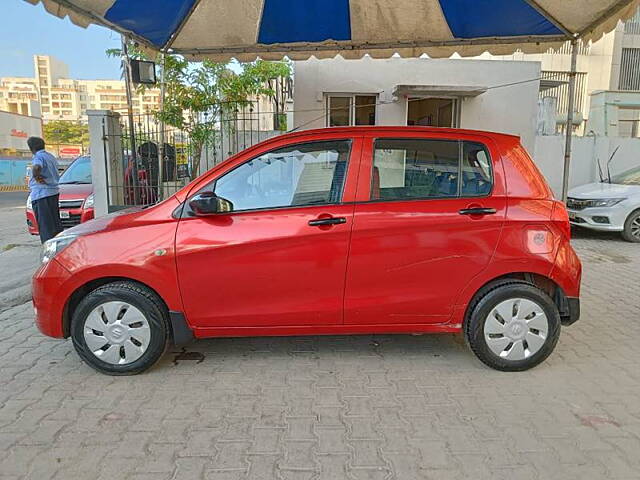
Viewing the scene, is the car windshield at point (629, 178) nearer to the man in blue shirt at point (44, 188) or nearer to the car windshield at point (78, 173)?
the man in blue shirt at point (44, 188)

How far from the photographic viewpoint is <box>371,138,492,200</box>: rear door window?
3307 millimetres

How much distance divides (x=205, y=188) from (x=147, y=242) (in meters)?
0.56

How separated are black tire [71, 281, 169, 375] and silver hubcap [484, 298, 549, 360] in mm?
2424

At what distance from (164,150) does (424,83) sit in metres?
5.35

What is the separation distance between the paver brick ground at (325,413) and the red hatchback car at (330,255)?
0.31 metres

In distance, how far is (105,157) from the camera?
6797 mm

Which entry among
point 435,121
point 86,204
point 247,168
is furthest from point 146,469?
point 435,121

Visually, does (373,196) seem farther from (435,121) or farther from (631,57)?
(631,57)

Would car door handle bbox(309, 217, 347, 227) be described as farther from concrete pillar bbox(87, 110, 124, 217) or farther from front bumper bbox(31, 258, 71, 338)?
concrete pillar bbox(87, 110, 124, 217)

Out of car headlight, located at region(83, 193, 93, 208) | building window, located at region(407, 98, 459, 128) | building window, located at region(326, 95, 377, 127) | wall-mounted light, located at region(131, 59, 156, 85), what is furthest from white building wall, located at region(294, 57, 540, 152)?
car headlight, located at region(83, 193, 93, 208)

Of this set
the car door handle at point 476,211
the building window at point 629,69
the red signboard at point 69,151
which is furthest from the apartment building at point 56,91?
the car door handle at point 476,211

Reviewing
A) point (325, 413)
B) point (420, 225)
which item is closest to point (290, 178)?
point (420, 225)

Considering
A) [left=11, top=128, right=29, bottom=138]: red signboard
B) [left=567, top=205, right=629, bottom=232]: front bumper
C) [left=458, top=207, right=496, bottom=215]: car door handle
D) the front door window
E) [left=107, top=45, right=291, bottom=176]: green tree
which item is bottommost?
[left=567, top=205, right=629, bottom=232]: front bumper

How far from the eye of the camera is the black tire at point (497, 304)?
129 inches
